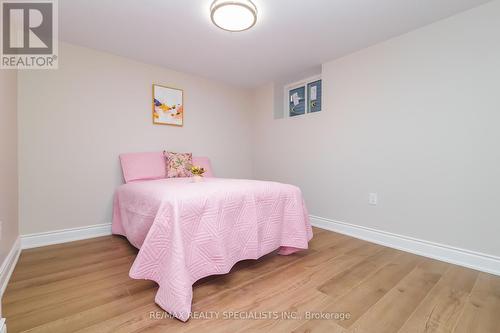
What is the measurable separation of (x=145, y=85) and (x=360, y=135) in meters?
2.72

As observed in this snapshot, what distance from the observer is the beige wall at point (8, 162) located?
1.58m

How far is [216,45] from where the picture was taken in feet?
8.18

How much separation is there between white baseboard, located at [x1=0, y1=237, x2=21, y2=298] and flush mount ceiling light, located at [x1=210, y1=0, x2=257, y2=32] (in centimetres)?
236

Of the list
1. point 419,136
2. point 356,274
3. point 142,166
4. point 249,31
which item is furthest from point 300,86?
point 356,274

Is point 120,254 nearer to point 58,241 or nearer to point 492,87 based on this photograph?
point 58,241

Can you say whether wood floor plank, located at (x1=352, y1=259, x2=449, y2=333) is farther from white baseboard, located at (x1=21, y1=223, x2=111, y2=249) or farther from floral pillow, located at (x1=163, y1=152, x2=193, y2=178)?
white baseboard, located at (x1=21, y1=223, x2=111, y2=249)

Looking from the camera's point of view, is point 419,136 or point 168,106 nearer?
point 419,136

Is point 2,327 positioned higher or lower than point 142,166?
lower

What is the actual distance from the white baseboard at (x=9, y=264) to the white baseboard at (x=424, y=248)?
2967mm

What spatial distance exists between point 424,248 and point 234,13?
2.65 meters

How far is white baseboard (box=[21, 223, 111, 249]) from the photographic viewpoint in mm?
2194

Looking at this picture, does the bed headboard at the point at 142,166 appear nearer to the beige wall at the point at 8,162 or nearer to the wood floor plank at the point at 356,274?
the beige wall at the point at 8,162

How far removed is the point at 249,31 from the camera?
2.22 meters

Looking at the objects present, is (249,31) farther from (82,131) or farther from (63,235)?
A: (63,235)
